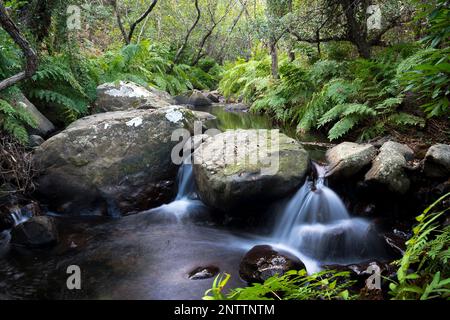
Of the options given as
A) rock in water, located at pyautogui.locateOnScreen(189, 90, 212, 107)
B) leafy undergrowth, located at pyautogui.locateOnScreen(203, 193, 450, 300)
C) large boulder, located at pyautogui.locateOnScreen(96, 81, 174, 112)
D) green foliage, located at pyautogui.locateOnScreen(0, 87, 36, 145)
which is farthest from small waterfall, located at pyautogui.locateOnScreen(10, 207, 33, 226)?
rock in water, located at pyautogui.locateOnScreen(189, 90, 212, 107)

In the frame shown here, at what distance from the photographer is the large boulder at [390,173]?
394 centimetres

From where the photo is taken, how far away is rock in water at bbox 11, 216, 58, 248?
3930 millimetres

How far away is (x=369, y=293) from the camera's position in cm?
255

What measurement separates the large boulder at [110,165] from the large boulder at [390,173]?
2890mm

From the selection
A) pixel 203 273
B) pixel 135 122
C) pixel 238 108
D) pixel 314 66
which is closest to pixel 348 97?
pixel 314 66

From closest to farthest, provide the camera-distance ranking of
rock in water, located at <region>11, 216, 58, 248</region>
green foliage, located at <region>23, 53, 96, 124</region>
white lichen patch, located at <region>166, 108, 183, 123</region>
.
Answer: rock in water, located at <region>11, 216, 58, 248</region>, white lichen patch, located at <region>166, 108, 183, 123</region>, green foliage, located at <region>23, 53, 96, 124</region>

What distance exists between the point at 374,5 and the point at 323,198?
4679 millimetres

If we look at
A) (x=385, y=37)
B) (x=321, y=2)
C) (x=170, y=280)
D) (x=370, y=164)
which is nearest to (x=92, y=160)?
(x=170, y=280)

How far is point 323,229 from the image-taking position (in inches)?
162

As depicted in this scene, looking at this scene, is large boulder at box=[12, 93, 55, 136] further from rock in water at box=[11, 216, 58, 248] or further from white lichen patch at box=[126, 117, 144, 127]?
rock in water at box=[11, 216, 58, 248]

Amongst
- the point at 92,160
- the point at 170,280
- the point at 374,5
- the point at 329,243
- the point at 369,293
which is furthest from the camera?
the point at 374,5

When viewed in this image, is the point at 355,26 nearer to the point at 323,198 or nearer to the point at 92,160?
the point at 323,198

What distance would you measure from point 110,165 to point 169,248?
66.9 inches

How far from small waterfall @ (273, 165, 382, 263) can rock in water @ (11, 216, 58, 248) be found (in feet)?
8.90
